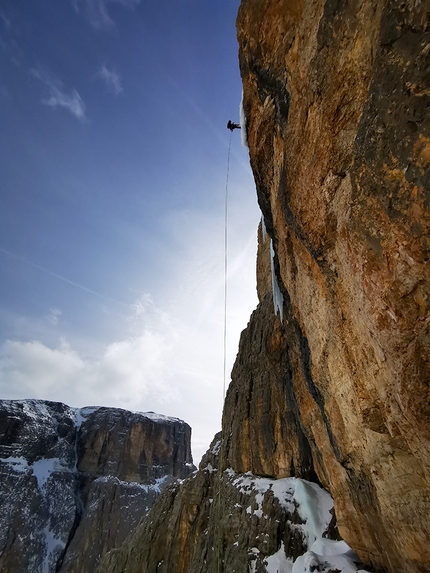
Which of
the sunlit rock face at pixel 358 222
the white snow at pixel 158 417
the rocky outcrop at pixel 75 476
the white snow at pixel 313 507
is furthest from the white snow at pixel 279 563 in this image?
the white snow at pixel 158 417

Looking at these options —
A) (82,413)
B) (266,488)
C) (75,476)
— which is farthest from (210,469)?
(82,413)

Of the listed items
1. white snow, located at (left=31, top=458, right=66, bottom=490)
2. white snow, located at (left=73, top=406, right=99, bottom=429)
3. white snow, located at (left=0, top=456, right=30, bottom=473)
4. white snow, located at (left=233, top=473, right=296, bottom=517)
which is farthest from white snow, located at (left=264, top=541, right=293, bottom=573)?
white snow, located at (left=73, top=406, right=99, bottom=429)

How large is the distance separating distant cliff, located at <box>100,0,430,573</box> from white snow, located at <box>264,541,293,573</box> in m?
0.07

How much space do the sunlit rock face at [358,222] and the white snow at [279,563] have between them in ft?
17.5

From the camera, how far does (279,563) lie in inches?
488

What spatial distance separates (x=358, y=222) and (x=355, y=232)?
18 centimetres

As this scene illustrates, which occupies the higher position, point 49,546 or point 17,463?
point 17,463

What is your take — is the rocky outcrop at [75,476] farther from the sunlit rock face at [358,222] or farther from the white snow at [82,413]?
the sunlit rock face at [358,222]

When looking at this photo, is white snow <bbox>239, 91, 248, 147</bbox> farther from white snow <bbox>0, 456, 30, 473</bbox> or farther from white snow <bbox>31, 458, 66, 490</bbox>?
white snow <bbox>0, 456, 30, 473</bbox>

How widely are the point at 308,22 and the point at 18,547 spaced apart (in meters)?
Answer: 88.1

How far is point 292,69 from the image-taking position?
638 centimetres

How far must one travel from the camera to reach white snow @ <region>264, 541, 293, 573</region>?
1220 cm

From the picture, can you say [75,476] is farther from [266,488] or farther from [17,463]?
[266,488]

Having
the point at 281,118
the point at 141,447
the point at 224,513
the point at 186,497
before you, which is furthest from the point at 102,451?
the point at 281,118
